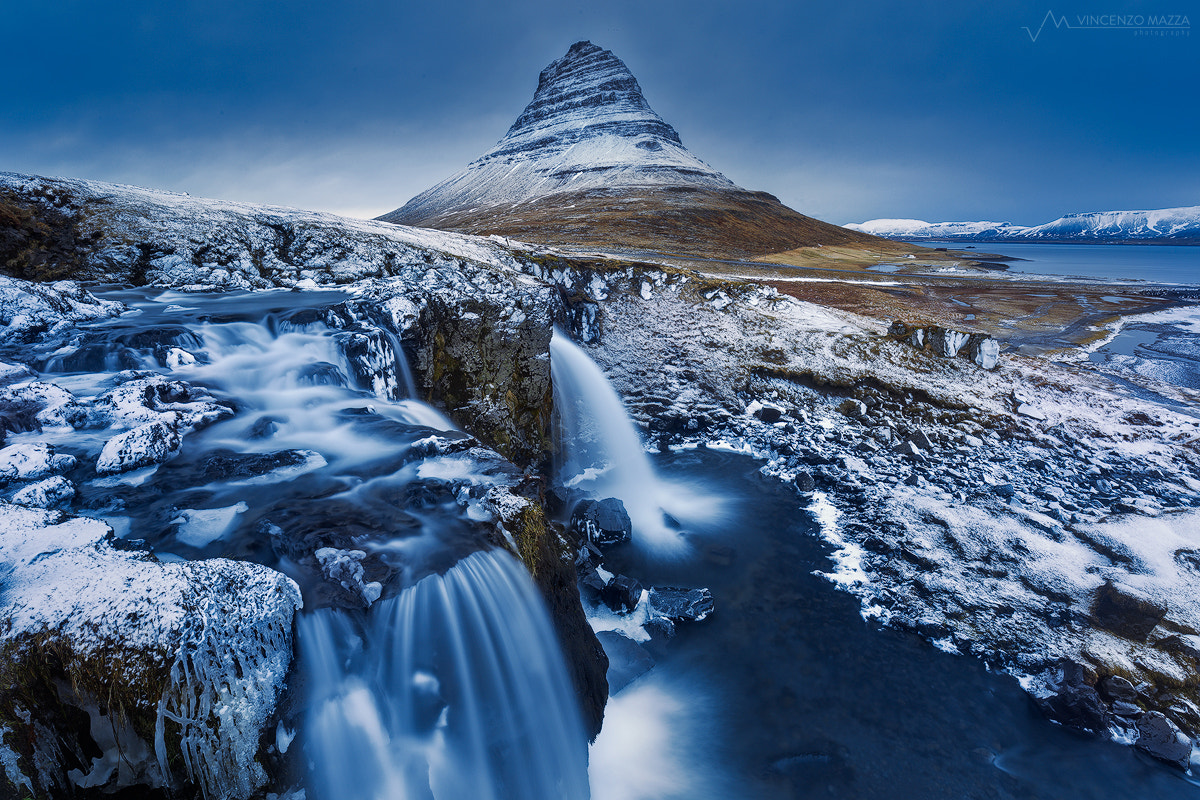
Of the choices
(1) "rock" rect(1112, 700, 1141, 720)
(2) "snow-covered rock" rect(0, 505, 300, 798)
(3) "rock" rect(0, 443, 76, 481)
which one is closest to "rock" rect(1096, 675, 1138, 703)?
(1) "rock" rect(1112, 700, 1141, 720)

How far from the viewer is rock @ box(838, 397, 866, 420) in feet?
56.8

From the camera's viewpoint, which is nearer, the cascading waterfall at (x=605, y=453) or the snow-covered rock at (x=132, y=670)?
the snow-covered rock at (x=132, y=670)

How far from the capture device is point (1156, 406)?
17.7 meters

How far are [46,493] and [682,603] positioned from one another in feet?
33.0

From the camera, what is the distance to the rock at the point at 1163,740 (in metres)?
7.07

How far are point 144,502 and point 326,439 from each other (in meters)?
2.68

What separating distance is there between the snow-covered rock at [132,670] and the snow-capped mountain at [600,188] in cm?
5521

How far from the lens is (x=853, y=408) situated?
17.6 meters

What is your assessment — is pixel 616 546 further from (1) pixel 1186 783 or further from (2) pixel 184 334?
(2) pixel 184 334

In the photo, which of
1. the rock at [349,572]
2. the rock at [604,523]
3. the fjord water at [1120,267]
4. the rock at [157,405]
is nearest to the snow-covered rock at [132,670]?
the rock at [349,572]

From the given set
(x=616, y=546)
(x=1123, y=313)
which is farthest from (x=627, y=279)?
(x=1123, y=313)

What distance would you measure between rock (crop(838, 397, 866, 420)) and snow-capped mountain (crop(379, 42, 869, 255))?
43301mm

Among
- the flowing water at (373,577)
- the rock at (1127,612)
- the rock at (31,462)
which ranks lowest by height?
the rock at (1127,612)

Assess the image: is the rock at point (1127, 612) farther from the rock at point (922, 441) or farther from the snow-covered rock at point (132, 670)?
the snow-covered rock at point (132, 670)
